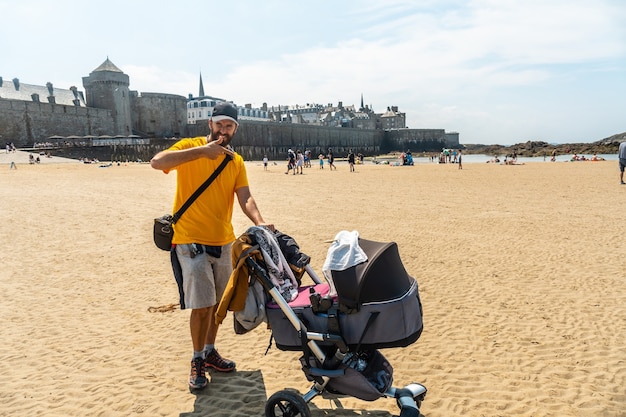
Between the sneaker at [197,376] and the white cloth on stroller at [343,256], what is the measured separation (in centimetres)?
153

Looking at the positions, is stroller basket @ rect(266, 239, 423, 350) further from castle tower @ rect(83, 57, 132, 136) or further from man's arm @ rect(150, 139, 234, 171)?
castle tower @ rect(83, 57, 132, 136)

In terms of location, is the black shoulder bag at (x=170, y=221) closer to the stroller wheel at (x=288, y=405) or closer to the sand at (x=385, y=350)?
the sand at (x=385, y=350)

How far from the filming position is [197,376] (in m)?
3.75

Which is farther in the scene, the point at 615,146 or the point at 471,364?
the point at 615,146

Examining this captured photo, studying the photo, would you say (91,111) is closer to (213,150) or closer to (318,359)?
(213,150)

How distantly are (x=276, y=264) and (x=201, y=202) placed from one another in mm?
821

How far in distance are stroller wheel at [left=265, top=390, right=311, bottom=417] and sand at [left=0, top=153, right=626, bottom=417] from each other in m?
0.37

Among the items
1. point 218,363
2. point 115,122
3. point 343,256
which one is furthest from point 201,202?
point 115,122

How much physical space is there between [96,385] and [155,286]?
291 cm

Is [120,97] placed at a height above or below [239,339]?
above

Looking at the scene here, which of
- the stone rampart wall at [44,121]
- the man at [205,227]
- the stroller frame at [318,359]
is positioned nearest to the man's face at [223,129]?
the man at [205,227]

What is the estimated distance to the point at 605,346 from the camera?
4.49 meters

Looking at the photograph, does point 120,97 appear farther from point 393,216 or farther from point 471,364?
point 471,364

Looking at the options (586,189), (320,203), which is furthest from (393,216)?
(586,189)
